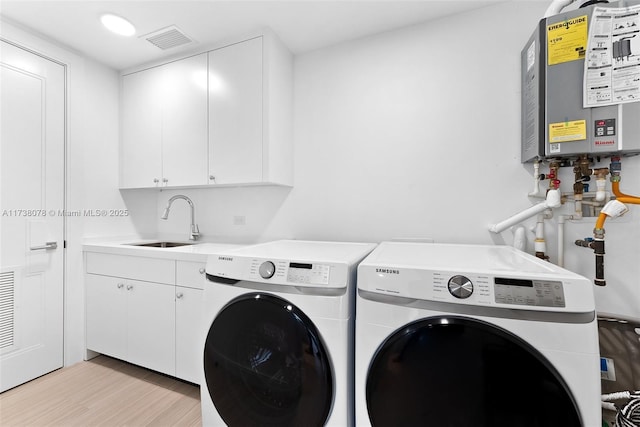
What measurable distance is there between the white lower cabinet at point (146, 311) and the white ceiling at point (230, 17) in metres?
1.51

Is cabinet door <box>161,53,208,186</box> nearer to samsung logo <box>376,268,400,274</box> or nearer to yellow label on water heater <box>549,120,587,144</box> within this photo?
samsung logo <box>376,268,400,274</box>

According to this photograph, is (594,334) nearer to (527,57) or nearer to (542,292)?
(542,292)

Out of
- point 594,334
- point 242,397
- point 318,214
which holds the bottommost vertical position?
point 242,397

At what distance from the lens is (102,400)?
1683mm

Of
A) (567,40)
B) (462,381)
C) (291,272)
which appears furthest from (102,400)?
(567,40)

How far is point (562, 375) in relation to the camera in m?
0.78

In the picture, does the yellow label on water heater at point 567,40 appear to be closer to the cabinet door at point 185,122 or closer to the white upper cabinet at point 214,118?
the white upper cabinet at point 214,118

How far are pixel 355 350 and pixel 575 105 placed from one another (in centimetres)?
137

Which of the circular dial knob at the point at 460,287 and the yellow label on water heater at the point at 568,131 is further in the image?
the yellow label on water heater at the point at 568,131

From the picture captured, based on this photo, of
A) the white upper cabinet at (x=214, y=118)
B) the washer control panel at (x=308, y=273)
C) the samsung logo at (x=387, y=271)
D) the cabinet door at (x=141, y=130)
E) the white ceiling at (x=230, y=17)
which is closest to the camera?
the samsung logo at (x=387, y=271)

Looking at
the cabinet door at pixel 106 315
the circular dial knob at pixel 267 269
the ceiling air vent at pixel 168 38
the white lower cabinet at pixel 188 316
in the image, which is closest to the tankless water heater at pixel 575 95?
the circular dial knob at pixel 267 269

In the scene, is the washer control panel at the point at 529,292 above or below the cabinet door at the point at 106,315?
above

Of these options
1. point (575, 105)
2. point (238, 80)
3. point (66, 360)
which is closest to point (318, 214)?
point (238, 80)

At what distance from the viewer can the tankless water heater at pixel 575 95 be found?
1.14m
